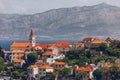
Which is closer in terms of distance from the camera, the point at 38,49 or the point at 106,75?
the point at 106,75

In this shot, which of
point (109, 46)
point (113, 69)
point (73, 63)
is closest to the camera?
point (113, 69)

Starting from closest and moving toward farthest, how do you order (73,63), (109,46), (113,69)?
(113,69) → (73,63) → (109,46)

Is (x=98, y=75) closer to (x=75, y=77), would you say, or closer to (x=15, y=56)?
(x=75, y=77)

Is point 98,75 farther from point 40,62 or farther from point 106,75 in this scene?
point 40,62

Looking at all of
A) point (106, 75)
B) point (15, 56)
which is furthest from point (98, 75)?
point (15, 56)

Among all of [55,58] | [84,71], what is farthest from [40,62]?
[84,71]

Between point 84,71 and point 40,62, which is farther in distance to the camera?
point 40,62

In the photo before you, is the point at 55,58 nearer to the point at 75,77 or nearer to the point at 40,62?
the point at 40,62
